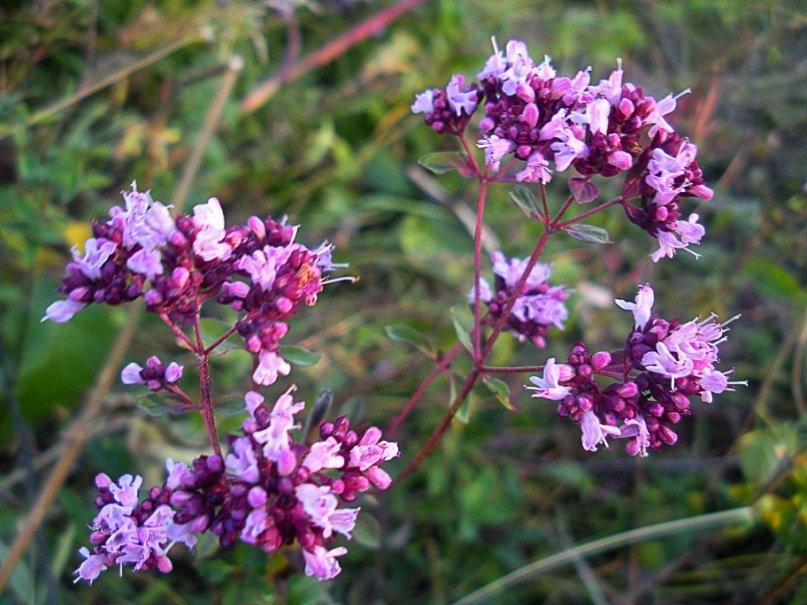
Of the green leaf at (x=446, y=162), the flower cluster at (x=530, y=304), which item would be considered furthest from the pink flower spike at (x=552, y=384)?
the green leaf at (x=446, y=162)

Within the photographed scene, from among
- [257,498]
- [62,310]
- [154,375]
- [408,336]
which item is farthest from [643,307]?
[62,310]

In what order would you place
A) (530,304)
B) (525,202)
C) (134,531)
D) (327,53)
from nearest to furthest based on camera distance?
(134,531), (525,202), (530,304), (327,53)

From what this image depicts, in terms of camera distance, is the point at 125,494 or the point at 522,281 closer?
the point at 125,494

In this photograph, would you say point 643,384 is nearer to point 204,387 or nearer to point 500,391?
point 500,391

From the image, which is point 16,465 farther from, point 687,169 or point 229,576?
point 687,169

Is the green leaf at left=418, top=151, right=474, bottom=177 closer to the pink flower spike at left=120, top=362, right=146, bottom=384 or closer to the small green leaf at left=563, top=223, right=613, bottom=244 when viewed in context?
the small green leaf at left=563, top=223, right=613, bottom=244

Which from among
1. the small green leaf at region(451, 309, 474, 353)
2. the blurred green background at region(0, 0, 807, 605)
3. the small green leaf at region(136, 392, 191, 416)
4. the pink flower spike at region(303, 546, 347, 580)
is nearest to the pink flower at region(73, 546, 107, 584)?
the small green leaf at region(136, 392, 191, 416)
